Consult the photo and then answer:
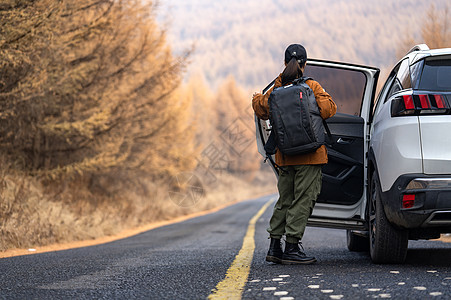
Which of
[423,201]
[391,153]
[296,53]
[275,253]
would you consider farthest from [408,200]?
[296,53]

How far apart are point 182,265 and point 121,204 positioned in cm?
1341

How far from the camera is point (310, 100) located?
486cm

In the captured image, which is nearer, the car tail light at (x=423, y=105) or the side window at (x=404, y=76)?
the car tail light at (x=423, y=105)

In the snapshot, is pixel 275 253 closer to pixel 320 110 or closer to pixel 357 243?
pixel 320 110

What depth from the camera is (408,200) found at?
429cm

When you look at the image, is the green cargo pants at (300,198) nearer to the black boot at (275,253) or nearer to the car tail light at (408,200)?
the black boot at (275,253)

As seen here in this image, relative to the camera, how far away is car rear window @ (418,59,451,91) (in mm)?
4406

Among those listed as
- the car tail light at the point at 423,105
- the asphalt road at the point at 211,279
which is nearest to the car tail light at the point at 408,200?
the asphalt road at the point at 211,279

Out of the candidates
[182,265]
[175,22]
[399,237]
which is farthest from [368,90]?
[175,22]

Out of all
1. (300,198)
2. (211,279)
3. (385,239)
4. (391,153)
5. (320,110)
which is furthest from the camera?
(300,198)

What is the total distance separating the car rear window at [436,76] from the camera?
4406 mm

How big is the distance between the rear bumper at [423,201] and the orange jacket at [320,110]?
0.80 meters

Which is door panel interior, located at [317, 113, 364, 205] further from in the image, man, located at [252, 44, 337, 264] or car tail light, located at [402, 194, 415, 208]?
car tail light, located at [402, 194, 415, 208]

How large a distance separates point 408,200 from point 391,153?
403 mm
